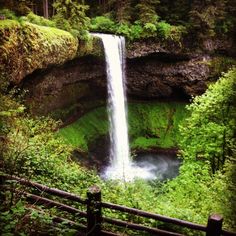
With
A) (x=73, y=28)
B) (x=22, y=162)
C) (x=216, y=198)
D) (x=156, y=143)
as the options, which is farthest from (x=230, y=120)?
(x=156, y=143)

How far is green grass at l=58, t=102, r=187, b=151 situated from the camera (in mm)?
29047

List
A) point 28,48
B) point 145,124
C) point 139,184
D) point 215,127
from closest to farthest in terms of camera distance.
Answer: point 139,184
point 215,127
point 28,48
point 145,124

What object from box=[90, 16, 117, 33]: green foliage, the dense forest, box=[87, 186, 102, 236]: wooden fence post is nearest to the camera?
box=[87, 186, 102, 236]: wooden fence post

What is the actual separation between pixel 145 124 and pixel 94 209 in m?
24.3

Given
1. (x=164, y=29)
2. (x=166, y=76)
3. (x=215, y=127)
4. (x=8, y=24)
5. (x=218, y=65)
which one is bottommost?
(x=166, y=76)

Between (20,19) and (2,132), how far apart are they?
308 inches

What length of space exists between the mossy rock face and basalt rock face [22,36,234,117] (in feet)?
15.2

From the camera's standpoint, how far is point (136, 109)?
107 ft

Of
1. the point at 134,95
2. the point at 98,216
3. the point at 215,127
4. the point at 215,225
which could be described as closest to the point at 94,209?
the point at 98,216

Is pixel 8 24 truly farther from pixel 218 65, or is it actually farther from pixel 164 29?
pixel 218 65

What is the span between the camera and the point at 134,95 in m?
32.4

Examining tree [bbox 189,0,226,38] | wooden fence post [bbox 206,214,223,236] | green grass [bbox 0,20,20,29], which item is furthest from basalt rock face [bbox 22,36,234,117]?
wooden fence post [bbox 206,214,223,236]

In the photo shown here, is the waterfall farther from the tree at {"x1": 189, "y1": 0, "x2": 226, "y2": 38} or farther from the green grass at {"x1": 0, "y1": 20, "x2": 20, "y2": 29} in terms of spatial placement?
the green grass at {"x1": 0, "y1": 20, "x2": 20, "y2": 29}

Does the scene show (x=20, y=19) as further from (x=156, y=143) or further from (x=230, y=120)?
(x=156, y=143)
